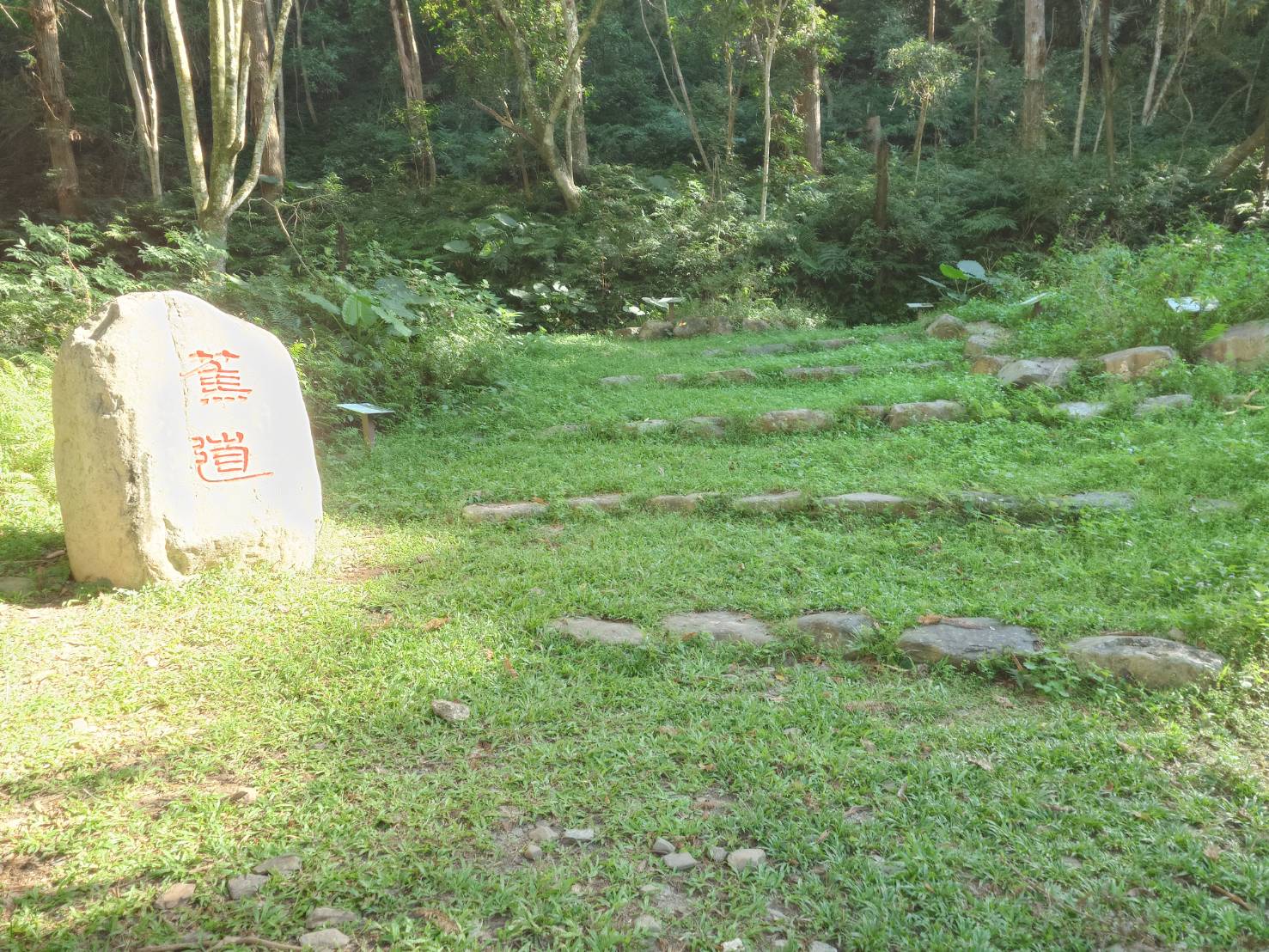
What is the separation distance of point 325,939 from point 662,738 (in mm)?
1104

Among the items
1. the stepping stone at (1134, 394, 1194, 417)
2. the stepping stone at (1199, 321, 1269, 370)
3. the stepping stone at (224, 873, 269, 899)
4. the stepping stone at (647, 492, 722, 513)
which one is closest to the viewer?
the stepping stone at (224, 873, 269, 899)

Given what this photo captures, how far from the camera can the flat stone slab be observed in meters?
3.20

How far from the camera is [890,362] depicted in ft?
25.8

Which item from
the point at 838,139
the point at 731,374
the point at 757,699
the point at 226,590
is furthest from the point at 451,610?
the point at 838,139

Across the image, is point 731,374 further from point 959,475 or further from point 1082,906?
point 1082,906

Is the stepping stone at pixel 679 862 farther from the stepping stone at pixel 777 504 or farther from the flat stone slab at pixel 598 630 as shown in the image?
the stepping stone at pixel 777 504

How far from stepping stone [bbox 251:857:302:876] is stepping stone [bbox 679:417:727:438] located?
446cm

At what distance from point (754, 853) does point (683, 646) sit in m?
1.13

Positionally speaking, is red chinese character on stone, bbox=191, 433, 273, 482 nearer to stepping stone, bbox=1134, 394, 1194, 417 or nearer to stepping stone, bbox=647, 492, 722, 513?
stepping stone, bbox=647, 492, 722, 513

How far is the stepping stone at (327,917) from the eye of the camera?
1854 millimetres

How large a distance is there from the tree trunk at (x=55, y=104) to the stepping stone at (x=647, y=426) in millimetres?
11120

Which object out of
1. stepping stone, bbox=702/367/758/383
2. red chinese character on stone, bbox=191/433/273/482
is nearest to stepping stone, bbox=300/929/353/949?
red chinese character on stone, bbox=191/433/273/482

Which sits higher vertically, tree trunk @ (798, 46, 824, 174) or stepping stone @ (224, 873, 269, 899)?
tree trunk @ (798, 46, 824, 174)

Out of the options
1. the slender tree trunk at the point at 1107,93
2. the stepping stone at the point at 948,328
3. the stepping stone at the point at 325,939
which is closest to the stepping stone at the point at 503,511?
the stepping stone at the point at 325,939
